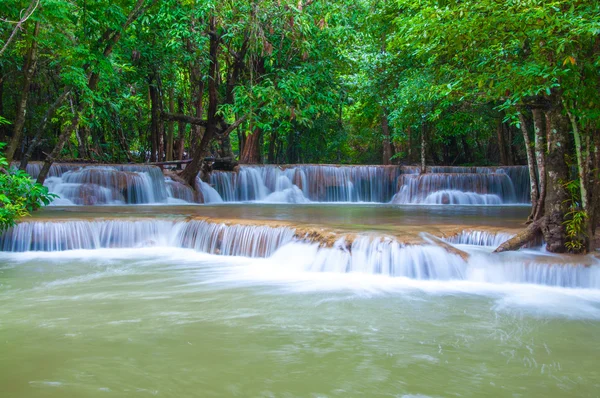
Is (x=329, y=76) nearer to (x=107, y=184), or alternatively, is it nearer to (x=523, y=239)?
(x=107, y=184)

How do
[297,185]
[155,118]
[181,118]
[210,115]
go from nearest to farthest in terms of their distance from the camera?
[210,115]
[181,118]
[155,118]
[297,185]

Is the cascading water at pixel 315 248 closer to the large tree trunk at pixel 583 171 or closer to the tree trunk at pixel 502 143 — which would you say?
the large tree trunk at pixel 583 171

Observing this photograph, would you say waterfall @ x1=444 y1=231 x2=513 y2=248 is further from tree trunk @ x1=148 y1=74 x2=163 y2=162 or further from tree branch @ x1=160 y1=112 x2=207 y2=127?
tree trunk @ x1=148 y1=74 x2=163 y2=162

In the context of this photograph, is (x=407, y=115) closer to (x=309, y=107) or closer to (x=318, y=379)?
(x=309, y=107)

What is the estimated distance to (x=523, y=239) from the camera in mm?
7223

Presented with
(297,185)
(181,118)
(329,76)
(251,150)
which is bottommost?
(297,185)

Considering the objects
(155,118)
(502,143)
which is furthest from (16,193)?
(502,143)

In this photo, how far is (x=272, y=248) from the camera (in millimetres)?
8430

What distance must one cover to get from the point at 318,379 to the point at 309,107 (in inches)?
429

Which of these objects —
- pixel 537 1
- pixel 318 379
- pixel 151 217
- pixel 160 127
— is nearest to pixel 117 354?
pixel 318 379

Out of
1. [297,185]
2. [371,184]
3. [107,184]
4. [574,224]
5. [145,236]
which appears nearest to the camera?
[574,224]

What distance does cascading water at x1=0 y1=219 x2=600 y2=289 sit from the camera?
21.9 feet

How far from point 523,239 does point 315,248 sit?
3000 mm

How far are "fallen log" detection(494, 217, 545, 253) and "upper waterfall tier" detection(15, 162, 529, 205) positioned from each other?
10613 millimetres
